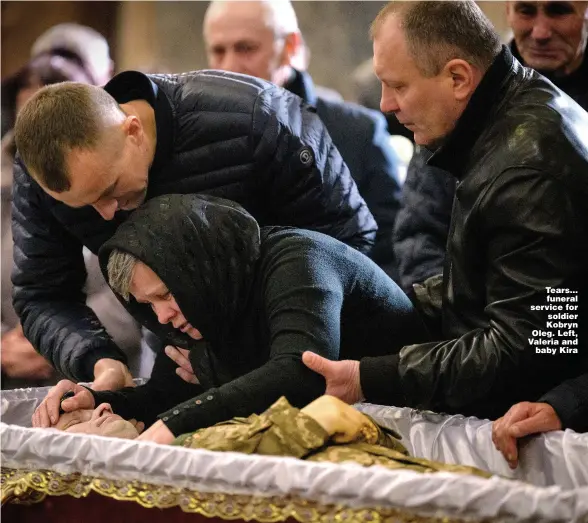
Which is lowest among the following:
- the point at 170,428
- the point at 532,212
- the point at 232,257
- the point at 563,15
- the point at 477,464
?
the point at 477,464

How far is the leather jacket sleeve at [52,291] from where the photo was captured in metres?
2.72

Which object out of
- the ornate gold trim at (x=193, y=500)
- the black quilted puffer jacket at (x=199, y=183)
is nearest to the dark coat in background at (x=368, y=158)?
the black quilted puffer jacket at (x=199, y=183)

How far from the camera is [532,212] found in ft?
6.35

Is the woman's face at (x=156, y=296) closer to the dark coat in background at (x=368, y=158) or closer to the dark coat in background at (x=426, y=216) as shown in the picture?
the dark coat in background at (x=426, y=216)

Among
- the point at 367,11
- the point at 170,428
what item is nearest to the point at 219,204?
the point at 170,428

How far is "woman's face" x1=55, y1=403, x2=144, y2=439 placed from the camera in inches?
88.2

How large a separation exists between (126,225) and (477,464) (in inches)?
33.6

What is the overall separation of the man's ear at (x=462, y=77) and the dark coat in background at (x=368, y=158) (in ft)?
3.45

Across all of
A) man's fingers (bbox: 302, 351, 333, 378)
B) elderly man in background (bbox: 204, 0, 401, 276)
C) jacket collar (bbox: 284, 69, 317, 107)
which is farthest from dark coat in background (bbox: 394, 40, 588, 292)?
man's fingers (bbox: 302, 351, 333, 378)

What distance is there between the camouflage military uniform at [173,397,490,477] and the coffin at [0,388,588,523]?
A: 0.33 feet

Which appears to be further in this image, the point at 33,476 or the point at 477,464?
the point at 477,464

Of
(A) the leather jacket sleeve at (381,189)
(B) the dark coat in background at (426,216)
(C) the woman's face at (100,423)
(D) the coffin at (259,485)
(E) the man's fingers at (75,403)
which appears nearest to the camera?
(D) the coffin at (259,485)

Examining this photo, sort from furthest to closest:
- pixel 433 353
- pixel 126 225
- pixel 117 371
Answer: pixel 117 371, pixel 126 225, pixel 433 353

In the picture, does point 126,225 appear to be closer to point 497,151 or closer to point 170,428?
point 170,428
